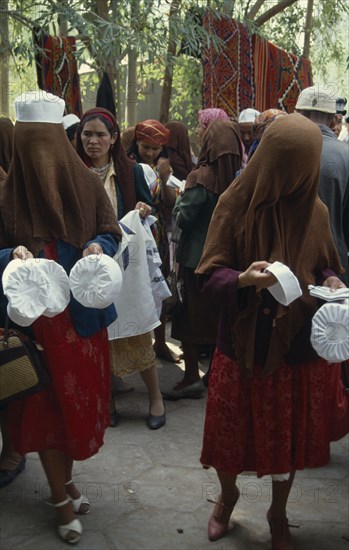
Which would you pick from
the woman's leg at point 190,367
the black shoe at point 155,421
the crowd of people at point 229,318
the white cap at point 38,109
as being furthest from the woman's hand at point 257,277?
the woman's leg at point 190,367

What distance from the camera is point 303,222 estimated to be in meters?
2.67

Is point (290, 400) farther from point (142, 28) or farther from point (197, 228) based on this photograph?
point (142, 28)

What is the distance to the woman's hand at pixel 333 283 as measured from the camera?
2668 mm

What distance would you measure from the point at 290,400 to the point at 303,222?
72 centimetres

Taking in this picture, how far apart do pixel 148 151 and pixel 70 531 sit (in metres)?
2.87

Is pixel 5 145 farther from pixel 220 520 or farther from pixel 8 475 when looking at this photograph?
pixel 220 520

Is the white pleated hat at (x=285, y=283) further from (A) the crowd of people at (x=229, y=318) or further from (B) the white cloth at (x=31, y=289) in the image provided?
(B) the white cloth at (x=31, y=289)

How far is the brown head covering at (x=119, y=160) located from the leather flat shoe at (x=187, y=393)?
1.39m

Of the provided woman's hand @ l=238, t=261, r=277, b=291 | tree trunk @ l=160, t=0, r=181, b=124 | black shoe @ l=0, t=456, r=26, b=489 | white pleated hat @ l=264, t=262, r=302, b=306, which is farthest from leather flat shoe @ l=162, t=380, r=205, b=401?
tree trunk @ l=160, t=0, r=181, b=124

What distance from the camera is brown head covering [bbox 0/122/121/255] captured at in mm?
2830

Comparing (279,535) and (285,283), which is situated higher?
(285,283)

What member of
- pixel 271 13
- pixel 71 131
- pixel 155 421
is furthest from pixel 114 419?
pixel 271 13

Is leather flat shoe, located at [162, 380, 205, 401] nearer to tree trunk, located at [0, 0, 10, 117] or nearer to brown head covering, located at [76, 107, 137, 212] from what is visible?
brown head covering, located at [76, 107, 137, 212]

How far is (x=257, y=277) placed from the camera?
247cm
